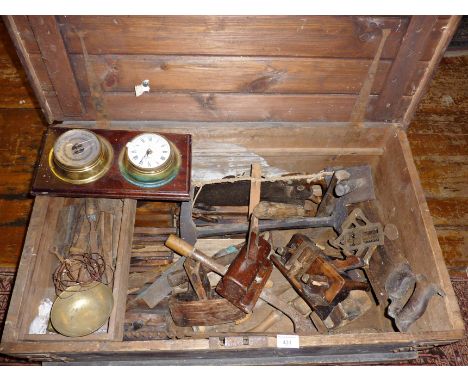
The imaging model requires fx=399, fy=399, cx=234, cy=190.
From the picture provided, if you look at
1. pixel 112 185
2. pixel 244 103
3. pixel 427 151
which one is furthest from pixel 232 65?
pixel 427 151

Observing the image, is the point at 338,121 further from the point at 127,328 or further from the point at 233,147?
the point at 127,328

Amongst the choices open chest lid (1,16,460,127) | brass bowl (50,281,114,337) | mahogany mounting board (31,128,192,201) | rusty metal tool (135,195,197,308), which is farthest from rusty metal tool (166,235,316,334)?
open chest lid (1,16,460,127)

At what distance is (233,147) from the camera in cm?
263

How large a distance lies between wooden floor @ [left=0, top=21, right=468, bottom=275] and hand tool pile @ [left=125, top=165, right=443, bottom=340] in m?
0.86

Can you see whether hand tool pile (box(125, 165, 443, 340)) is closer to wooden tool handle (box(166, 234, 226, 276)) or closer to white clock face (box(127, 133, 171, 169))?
wooden tool handle (box(166, 234, 226, 276))

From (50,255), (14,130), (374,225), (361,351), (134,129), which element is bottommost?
(361,351)

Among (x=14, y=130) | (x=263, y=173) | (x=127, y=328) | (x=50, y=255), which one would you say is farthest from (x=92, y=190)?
(x=14, y=130)

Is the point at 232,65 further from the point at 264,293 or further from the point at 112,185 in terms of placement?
the point at 264,293

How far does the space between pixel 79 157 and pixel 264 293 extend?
50.5 inches

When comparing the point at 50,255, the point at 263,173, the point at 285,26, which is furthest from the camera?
the point at 263,173

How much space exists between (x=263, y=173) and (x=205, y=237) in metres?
0.64

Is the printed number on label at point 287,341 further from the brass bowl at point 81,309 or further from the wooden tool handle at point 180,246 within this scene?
the brass bowl at point 81,309

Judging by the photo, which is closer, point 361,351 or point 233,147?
point 361,351

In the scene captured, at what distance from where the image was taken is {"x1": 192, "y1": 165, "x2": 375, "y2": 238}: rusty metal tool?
246 cm
